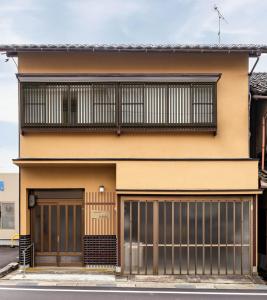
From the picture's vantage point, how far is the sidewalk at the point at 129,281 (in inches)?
563

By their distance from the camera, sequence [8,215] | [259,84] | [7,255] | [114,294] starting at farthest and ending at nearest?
[8,215] < [7,255] < [259,84] < [114,294]

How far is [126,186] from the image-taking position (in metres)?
15.5

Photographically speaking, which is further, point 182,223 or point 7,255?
point 7,255

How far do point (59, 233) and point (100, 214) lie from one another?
1.80 m

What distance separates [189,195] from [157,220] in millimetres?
1443

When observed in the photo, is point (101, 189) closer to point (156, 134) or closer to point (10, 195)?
point (156, 134)

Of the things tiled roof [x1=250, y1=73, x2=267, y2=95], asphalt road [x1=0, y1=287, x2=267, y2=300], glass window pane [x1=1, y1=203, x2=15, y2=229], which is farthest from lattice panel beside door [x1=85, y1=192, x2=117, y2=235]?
glass window pane [x1=1, y1=203, x2=15, y2=229]

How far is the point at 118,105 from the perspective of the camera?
16594mm

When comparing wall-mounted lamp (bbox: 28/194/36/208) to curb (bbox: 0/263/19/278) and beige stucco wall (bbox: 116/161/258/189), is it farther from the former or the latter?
beige stucco wall (bbox: 116/161/258/189)

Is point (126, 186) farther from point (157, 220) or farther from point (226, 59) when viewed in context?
point (226, 59)

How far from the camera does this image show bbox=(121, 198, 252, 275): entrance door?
15.5 m

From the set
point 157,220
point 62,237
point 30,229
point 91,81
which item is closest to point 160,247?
point 157,220

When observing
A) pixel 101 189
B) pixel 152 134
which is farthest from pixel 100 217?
pixel 152 134

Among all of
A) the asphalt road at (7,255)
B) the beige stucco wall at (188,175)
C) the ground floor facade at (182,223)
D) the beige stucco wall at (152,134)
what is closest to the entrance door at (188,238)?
the ground floor facade at (182,223)
